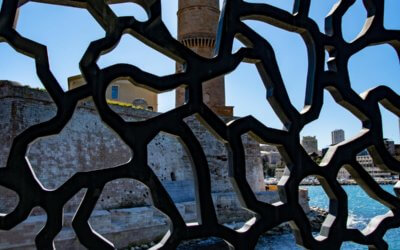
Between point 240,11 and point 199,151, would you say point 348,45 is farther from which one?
point 199,151

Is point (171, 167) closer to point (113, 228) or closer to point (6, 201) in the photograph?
point (113, 228)

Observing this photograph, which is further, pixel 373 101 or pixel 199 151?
pixel 373 101

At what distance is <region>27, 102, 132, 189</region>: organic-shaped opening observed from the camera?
10430 mm

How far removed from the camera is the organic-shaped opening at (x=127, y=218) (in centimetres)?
968

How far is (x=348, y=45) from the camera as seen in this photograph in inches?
104

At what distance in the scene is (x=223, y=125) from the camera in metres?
2.17

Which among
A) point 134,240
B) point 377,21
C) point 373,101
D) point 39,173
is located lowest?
point 134,240

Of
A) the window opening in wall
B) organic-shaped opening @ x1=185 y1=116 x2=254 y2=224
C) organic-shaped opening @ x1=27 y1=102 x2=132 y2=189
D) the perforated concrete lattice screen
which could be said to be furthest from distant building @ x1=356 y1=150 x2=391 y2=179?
the perforated concrete lattice screen

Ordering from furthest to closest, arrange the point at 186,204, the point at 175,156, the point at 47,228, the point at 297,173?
the point at 175,156, the point at 186,204, the point at 297,173, the point at 47,228

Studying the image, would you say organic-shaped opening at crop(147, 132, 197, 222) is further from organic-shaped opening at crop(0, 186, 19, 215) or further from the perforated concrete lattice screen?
the perforated concrete lattice screen

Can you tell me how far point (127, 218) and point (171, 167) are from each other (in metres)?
4.84

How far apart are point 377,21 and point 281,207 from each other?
162cm

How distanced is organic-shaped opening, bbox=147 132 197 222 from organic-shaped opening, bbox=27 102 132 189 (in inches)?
64.5

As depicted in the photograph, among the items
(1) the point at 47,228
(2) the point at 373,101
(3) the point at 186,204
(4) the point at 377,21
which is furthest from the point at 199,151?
(3) the point at 186,204
